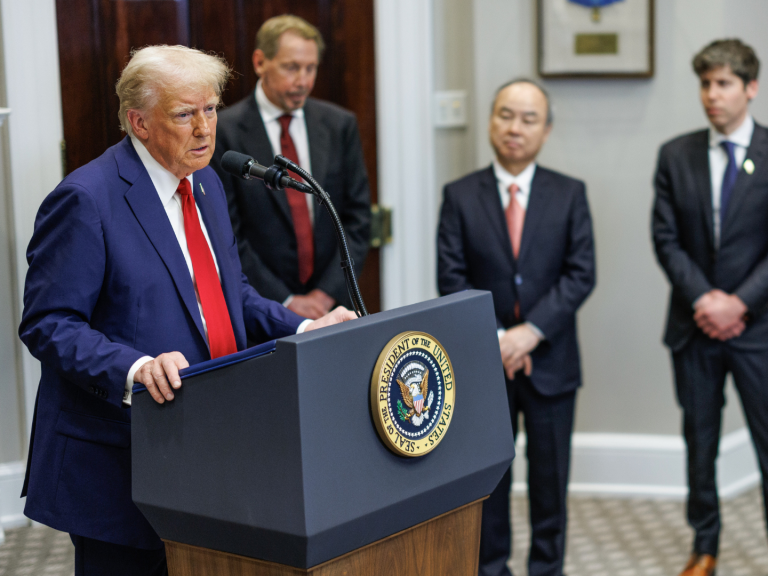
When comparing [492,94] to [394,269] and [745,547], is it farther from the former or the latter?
[745,547]

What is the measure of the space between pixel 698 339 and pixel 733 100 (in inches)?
29.8

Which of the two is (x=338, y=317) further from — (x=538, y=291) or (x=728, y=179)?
(x=728, y=179)

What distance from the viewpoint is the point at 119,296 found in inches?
61.5

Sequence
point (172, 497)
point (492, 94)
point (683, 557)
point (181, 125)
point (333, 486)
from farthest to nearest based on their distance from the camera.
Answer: point (492, 94), point (683, 557), point (181, 125), point (172, 497), point (333, 486)

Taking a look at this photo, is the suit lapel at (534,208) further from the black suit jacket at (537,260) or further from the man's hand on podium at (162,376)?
the man's hand on podium at (162,376)

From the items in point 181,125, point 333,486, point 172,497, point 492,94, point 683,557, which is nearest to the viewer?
point 333,486

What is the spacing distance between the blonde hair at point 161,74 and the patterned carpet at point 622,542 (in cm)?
186

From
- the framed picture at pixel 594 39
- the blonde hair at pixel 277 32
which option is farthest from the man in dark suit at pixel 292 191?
the framed picture at pixel 594 39

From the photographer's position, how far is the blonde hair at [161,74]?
1.55 meters

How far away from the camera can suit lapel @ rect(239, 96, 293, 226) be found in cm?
282

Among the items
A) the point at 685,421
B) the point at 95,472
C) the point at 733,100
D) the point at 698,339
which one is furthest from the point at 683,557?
the point at 95,472

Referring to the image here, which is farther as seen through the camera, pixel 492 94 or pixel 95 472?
pixel 492 94

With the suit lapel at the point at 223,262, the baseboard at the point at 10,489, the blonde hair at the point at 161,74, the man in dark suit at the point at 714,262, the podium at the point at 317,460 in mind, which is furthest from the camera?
the baseboard at the point at 10,489

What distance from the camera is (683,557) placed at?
3.05 metres
